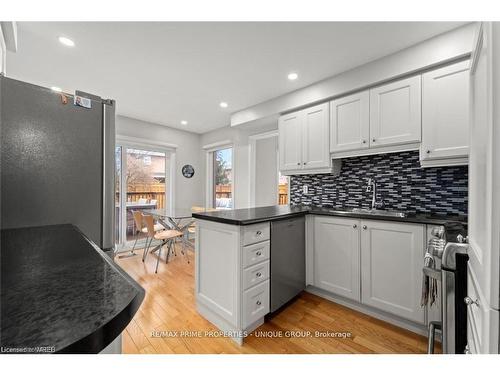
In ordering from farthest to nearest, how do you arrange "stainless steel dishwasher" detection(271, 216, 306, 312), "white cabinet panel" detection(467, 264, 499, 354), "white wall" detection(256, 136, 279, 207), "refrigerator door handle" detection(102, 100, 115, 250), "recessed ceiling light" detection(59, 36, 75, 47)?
"white wall" detection(256, 136, 279, 207) → "stainless steel dishwasher" detection(271, 216, 306, 312) → "recessed ceiling light" detection(59, 36, 75, 47) → "refrigerator door handle" detection(102, 100, 115, 250) → "white cabinet panel" detection(467, 264, 499, 354)

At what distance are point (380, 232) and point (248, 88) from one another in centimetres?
212

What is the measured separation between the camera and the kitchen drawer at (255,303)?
5.21ft

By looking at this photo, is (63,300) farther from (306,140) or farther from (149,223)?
(149,223)

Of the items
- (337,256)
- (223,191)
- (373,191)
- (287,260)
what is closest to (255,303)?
(287,260)

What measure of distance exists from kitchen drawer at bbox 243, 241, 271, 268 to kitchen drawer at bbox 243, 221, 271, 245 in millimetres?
38

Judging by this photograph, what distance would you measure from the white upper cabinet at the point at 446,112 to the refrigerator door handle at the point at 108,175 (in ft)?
7.82

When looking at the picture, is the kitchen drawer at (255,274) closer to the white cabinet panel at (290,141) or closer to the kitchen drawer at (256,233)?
the kitchen drawer at (256,233)

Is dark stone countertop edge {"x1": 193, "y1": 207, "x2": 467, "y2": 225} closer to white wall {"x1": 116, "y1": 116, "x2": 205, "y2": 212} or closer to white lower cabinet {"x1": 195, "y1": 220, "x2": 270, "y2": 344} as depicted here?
white lower cabinet {"x1": 195, "y1": 220, "x2": 270, "y2": 344}

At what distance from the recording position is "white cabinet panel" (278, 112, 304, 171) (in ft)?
8.66

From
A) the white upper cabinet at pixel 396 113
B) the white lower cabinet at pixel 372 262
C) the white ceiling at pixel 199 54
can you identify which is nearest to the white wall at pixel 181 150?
the white ceiling at pixel 199 54

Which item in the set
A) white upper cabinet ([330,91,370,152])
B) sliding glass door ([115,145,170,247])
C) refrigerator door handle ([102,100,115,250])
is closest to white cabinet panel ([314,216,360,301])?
white upper cabinet ([330,91,370,152])

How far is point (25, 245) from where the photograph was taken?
0.75 m
